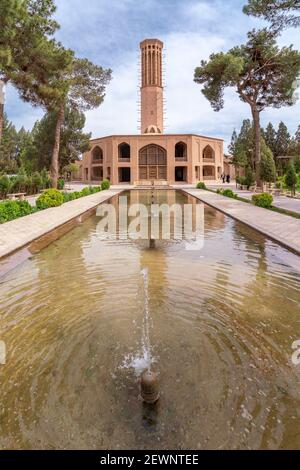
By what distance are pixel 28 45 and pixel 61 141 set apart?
16.8 metres

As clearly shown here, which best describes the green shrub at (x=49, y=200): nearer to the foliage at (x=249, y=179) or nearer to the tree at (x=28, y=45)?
the tree at (x=28, y=45)

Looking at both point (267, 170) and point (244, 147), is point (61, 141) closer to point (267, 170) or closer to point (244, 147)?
point (267, 170)

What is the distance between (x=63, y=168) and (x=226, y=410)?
34.1m

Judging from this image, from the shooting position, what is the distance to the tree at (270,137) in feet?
171

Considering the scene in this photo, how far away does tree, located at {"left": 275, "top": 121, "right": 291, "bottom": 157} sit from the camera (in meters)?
51.6

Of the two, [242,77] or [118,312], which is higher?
[242,77]

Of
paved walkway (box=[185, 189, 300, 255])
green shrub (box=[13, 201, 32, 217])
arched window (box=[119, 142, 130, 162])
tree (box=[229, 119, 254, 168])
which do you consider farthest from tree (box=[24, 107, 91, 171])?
paved walkway (box=[185, 189, 300, 255])

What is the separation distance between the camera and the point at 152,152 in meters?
43.2

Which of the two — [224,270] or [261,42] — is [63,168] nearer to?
[261,42]

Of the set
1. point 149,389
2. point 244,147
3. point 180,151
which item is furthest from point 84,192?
point 180,151

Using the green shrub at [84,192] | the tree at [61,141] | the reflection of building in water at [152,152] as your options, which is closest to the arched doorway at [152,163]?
the reflection of building in water at [152,152]

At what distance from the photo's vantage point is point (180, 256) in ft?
22.3
